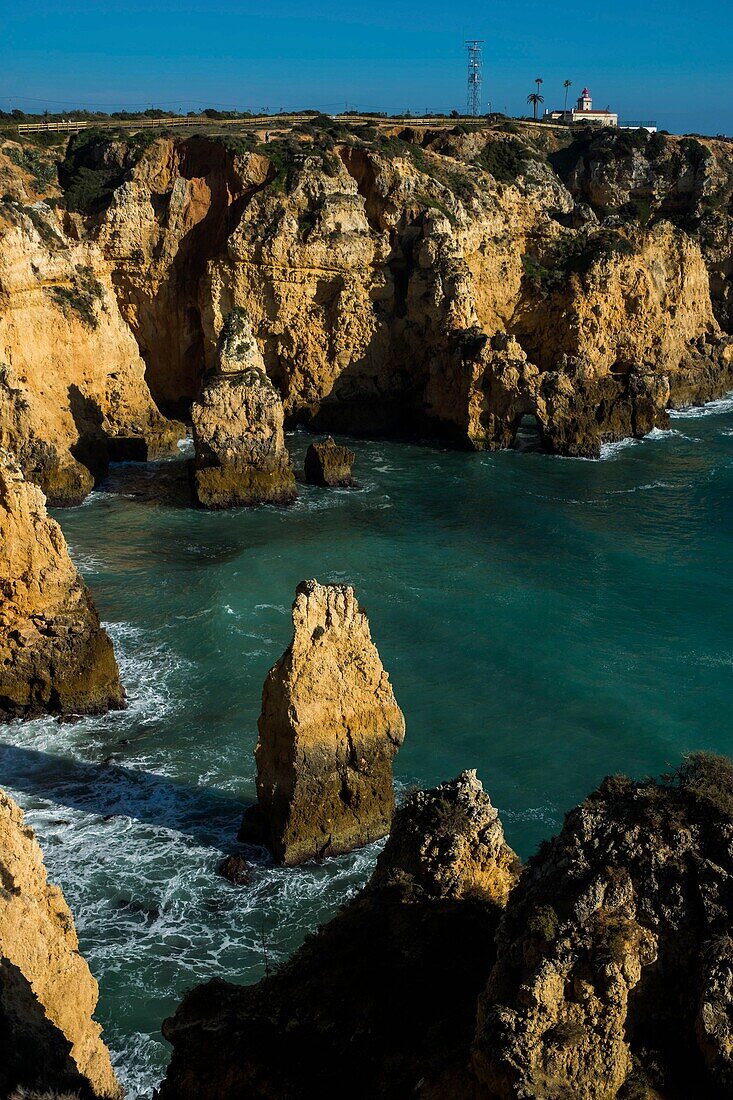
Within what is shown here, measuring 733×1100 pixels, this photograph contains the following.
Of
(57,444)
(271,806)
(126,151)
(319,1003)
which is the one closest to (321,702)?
(271,806)

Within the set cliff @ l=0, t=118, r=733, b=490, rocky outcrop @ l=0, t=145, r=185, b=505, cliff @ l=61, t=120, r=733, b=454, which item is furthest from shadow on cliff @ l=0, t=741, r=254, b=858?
cliff @ l=61, t=120, r=733, b=454

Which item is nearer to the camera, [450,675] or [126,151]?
[450,675]

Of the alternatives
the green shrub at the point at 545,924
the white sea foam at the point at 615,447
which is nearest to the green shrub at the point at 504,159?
the white sea foam at the point at 615,447

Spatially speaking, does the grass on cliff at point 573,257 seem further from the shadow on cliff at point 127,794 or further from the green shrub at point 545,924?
the green shrub at point 545,924

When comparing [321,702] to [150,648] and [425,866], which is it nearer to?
[425,866]

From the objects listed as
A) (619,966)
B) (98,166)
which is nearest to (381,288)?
(98,166)
